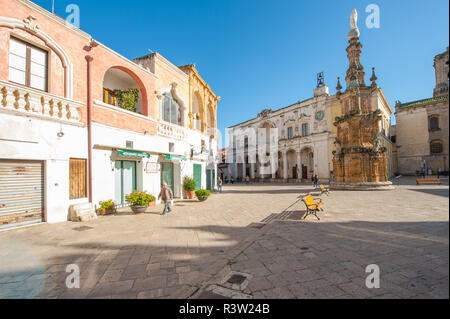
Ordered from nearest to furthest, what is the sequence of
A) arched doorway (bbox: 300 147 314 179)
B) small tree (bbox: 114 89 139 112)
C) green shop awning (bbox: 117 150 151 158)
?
green shop awning (bbox: 117 150 151 158)
small tree (bbox: 114 89 139 112)
arched doorway (bbox: 300 147 314 179)

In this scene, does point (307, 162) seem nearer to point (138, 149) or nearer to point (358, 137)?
point (358, 137)

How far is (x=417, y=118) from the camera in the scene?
26641 millimetres

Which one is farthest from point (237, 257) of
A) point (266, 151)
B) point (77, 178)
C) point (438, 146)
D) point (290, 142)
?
point (266, 151)

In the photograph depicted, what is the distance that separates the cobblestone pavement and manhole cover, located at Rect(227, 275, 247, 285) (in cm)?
14

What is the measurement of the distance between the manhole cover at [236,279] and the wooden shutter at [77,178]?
26.4 feet

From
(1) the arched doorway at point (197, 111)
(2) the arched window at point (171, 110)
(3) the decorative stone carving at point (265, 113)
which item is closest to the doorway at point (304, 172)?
(3) the decorative stone carving at point (265, 113)

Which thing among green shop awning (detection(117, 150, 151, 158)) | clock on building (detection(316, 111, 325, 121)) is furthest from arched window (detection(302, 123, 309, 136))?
green shop awning (detection(117, 150, 151, 158))

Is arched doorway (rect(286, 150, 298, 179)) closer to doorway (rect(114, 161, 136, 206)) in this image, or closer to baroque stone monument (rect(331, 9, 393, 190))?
baroque stone monument (rect(331, 9, 393, 190))

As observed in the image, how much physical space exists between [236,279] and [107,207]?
8.04m

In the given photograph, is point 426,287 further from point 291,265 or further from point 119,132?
point 119,132

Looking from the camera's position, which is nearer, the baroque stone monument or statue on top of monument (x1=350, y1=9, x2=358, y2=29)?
the baroque stone monument

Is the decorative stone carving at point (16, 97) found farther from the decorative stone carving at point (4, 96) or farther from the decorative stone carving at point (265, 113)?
the decorative stone carving at point (265, 113)

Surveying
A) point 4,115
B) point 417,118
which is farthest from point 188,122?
point 417,118

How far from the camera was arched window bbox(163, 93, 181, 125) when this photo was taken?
46.4ft
